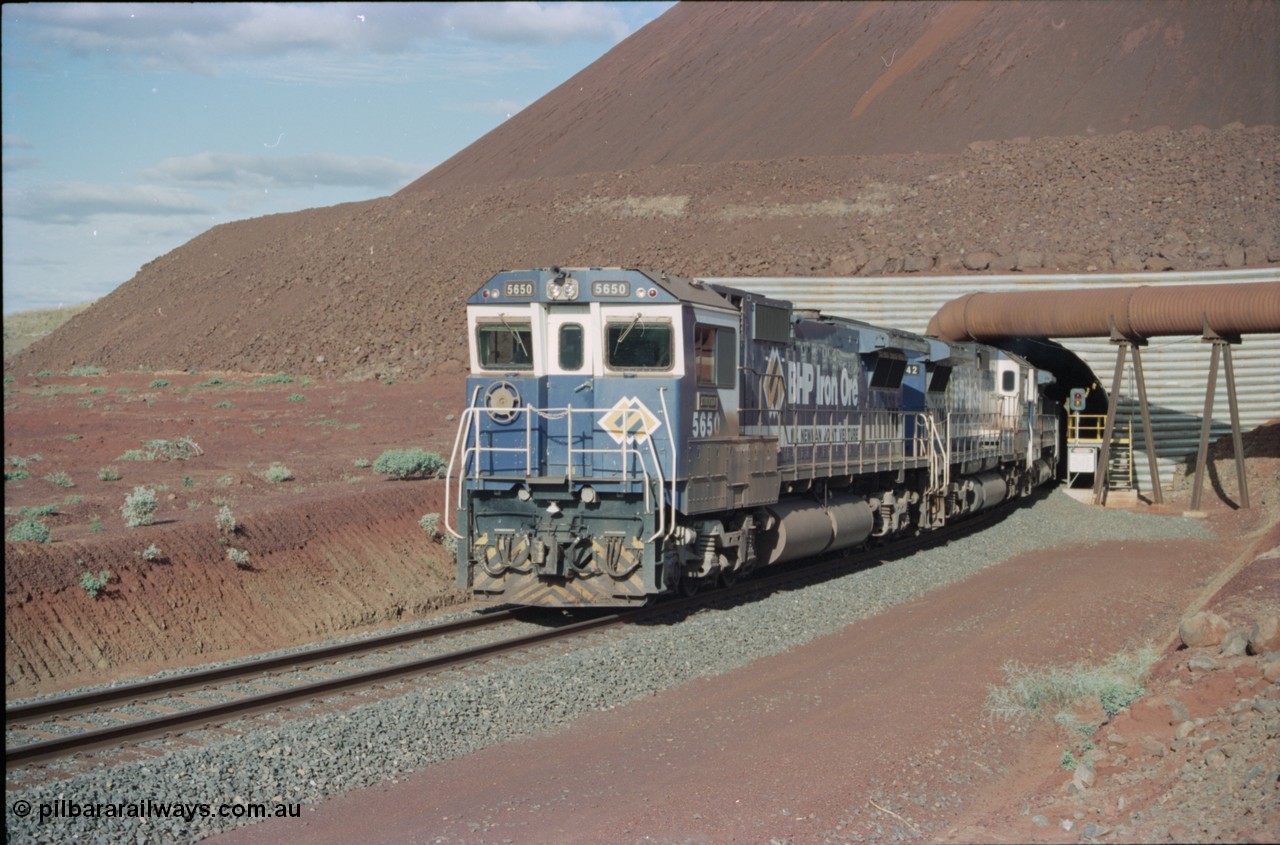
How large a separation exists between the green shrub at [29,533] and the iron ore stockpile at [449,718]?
259 inches

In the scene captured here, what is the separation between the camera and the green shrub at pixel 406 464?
22.5 m

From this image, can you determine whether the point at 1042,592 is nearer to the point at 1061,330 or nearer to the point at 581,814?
the point at 581,814

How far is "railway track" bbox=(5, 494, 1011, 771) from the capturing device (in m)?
9.69

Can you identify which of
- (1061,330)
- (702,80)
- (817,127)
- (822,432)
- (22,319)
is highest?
(702,80)

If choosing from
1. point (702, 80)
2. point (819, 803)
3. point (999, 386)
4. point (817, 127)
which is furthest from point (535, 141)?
point (819, 803)

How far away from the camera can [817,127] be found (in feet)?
267

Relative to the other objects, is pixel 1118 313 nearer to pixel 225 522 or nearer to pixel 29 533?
pixel 225 522

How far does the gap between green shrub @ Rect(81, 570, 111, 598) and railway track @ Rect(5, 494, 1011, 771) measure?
8.78 feet

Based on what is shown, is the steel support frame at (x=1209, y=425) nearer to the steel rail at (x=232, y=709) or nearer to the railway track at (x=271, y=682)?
the railway track at (x=271, y=682)

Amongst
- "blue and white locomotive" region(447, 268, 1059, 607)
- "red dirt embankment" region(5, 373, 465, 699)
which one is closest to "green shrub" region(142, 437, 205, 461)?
"red dirt embankment" region(5, 373, 465, 699)

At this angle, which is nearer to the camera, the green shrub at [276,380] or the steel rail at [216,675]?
the steel rail at [216,675]

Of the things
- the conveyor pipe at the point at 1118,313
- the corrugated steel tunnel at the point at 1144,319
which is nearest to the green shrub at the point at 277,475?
the corrugated steel tunnel at the point at 1144,319

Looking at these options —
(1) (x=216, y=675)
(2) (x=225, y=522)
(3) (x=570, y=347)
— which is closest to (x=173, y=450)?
(2) (x=225, y=522)

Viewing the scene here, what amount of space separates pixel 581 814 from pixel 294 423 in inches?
1100
